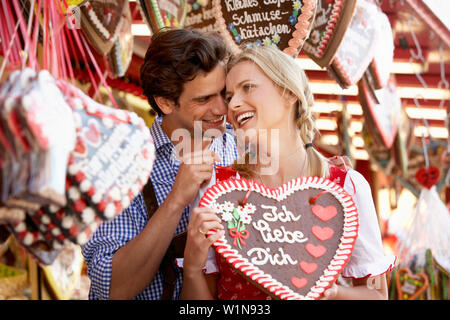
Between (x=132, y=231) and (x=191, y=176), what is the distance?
0.23 meters

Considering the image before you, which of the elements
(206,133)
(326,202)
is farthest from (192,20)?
(326,202)

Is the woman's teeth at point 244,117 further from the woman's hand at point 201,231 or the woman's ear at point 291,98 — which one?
the woman's hand at point 201,231

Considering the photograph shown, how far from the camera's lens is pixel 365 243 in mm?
1386

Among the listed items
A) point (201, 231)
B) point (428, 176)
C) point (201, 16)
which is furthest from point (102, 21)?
point (428, 176)

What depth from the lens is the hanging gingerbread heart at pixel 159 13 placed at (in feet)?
6.86

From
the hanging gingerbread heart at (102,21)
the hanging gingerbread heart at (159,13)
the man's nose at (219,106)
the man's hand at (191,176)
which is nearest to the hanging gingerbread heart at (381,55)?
the hanging gingerbread heart at (159,13)

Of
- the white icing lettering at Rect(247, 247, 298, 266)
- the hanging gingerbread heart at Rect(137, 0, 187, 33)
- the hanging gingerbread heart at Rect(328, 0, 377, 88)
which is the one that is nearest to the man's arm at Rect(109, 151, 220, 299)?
→ the white icing lettering at Rect(247, 247, 298, 266)

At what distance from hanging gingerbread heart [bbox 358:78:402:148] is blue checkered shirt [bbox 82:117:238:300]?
189 cm

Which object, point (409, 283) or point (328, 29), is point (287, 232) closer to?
point (328, 29)

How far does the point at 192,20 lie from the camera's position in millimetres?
2314

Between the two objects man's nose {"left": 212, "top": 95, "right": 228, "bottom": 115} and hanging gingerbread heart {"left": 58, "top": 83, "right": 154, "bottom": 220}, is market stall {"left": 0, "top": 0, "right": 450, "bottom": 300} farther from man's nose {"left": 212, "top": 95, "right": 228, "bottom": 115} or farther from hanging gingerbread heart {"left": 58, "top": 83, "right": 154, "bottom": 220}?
man's nose {"left": 212, "top": 95, "right": 228, "bottom": 115}

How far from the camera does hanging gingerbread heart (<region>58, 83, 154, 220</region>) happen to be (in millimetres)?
912

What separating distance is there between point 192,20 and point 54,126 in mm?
1569

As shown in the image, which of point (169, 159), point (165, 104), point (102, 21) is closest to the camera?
point (169, 159)
